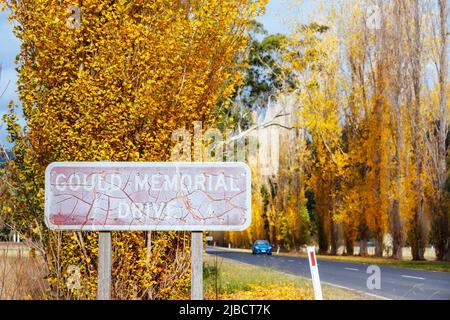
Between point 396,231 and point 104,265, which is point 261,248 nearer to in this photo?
point 396,231

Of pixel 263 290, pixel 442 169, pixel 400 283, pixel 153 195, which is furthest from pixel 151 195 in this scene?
pixel 442 169

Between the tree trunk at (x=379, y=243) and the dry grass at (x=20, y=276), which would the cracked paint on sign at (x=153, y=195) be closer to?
the dry grass at (x=20, y=276)

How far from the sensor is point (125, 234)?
973cm

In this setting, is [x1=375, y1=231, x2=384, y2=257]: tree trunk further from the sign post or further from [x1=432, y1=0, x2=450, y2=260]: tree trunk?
the sign post

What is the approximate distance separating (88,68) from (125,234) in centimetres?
265

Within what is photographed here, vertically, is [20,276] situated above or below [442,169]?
below

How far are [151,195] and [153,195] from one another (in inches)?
0.9

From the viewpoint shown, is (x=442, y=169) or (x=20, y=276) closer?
(x=20, y=276)

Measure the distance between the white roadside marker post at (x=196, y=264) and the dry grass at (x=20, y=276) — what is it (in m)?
2.33

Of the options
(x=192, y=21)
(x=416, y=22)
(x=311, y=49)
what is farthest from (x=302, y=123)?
(x=192, y=21)

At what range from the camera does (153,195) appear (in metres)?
7.05

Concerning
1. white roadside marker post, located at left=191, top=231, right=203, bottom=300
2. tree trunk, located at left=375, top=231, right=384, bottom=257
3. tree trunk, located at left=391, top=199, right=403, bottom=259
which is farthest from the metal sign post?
tree trunk, located at left=375, top=231, right=384, bottom=257

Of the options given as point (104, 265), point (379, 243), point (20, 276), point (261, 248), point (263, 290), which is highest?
point (104, 265)

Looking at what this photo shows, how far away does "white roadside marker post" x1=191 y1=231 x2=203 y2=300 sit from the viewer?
7145 millimetres
